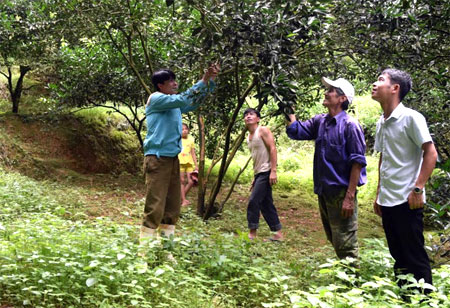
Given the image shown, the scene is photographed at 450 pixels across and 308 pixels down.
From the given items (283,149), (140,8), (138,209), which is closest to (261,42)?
(140,8)

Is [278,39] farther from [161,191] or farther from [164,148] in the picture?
[161,191]

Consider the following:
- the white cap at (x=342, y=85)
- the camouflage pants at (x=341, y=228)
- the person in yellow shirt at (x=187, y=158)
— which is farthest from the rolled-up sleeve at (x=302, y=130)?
the person in yellow shirt at (x=187, y=158)

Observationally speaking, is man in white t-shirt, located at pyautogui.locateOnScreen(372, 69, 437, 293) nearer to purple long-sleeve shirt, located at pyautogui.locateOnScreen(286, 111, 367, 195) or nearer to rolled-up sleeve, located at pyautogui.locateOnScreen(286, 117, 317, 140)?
purple long-sleeve shirt, located at pyautogui.locateOnScreen(286, 111, 367, 195)

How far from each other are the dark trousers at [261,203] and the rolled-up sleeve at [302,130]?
2.06 m

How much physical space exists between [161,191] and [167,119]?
29.2 inches

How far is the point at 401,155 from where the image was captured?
3.75 meters

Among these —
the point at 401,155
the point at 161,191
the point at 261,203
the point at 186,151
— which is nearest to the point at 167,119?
the point at 161,191

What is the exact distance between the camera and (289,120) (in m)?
4.42

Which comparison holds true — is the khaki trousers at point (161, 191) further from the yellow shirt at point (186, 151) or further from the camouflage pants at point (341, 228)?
the yellow shirt at point (186, 151)

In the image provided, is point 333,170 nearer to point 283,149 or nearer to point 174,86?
point 174,86

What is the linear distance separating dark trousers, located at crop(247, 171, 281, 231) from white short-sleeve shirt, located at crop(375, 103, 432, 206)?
112 inches

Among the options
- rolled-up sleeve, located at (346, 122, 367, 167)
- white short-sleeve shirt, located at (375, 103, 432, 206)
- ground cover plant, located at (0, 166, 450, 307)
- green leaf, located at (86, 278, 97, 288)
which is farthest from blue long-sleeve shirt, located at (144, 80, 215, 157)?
white short-sleeve shirt, located at (375, 103, 432, 206)

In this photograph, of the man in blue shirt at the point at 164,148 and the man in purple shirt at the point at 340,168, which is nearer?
the man in purple shirt at the point at 340,168

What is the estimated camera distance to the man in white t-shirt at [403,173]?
359 centimetres
